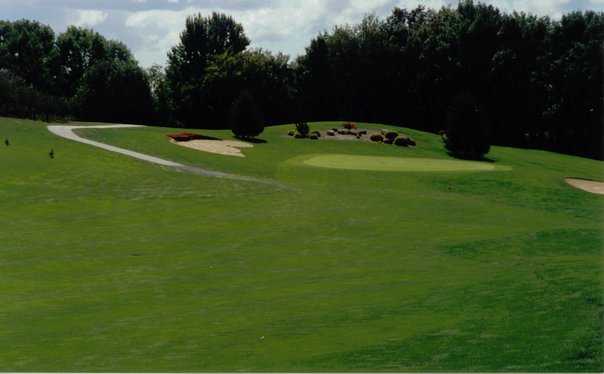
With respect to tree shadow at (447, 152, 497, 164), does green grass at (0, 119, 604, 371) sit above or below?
below

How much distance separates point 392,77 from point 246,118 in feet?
135

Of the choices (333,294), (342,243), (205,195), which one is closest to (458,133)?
(205,195)

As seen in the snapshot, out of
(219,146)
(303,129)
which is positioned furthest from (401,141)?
(219,146)

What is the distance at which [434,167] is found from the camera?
54.2 meters

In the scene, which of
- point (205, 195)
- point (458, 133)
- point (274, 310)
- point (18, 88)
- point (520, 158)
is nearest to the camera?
point (274, 310)

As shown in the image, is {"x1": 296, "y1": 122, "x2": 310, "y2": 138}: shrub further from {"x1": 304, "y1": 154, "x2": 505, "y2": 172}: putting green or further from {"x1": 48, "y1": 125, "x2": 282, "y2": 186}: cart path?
{"x1": 48, "y1": 125, "x2": 282, "y2": 186}: cart path

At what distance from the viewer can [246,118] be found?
6556 centimetres

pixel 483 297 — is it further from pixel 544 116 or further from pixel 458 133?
pixel 544 116

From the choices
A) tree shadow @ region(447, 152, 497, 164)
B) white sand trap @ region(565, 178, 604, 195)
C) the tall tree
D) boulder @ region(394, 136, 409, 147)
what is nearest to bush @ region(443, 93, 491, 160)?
tree shadow @ region(447, 152, 497, 164)

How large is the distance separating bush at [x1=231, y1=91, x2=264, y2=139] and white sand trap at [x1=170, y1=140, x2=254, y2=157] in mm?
2121

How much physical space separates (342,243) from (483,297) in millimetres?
11769

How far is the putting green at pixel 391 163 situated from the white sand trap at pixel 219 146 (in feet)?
18.5

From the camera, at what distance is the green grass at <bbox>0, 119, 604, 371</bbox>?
13.1 m

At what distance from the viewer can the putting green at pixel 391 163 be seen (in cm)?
5275
